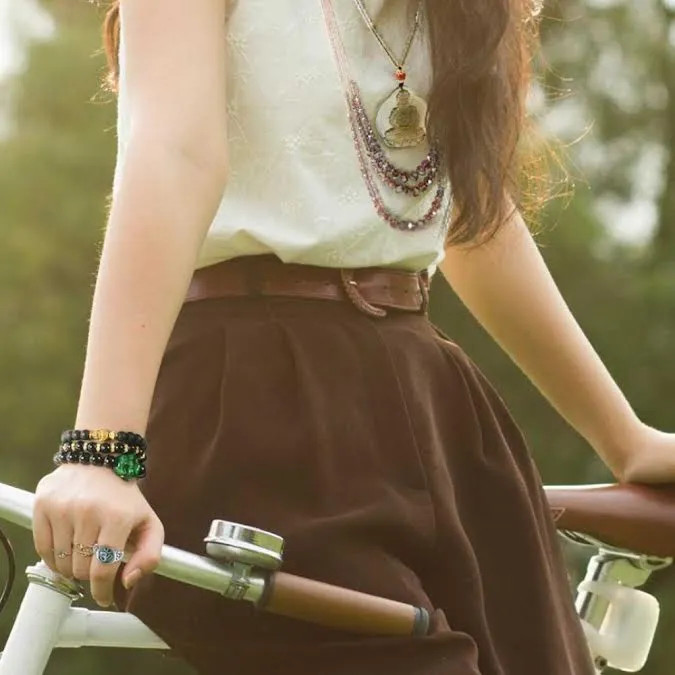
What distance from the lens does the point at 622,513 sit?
1.81 m

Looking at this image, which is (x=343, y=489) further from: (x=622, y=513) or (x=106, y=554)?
(x=622, y=513)

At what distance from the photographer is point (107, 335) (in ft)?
4.01

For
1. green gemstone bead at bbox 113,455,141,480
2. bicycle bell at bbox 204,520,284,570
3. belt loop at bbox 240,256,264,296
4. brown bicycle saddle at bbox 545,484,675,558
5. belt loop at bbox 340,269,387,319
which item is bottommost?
bicycle bell at bbox 204,520,284,570

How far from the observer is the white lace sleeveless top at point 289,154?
4.60 ft

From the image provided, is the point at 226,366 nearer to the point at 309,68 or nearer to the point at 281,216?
the point at 281,216

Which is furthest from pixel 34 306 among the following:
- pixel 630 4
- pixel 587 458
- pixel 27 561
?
pixel 630 4

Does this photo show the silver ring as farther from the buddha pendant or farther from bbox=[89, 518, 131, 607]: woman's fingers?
the buddha pendant

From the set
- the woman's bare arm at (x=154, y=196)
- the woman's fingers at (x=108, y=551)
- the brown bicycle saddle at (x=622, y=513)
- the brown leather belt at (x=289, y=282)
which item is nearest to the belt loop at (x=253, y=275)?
the brown leather belt at (x=289, y=282)

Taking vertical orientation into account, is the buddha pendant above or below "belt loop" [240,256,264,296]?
above

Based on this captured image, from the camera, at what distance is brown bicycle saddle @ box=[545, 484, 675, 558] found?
5.94ft

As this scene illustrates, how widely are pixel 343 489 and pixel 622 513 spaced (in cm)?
55

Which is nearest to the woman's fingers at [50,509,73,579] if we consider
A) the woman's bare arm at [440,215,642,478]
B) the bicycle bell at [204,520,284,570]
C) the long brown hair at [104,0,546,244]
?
the bicycle bell at [204,520,284,570]

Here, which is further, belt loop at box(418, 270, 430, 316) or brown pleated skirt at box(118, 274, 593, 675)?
belt loop at box(418, 270, 430, 316)

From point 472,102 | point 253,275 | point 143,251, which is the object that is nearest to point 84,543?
point 143,251
